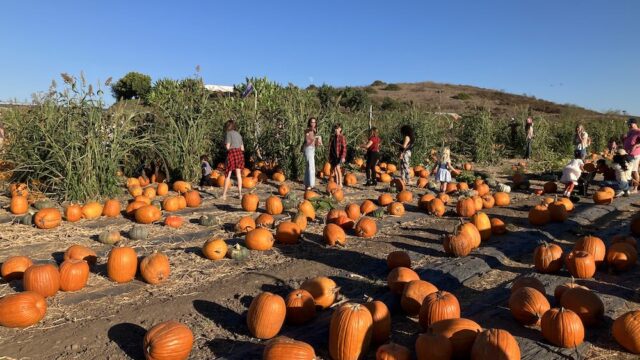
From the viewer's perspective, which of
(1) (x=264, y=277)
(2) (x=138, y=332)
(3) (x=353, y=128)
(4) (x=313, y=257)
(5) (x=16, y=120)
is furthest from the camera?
(3) (x=353, y=128)

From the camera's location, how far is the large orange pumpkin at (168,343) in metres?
3.22

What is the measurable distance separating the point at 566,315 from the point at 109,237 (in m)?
5.60

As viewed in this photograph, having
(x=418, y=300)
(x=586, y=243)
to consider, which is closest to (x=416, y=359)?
(x=418, y=300)

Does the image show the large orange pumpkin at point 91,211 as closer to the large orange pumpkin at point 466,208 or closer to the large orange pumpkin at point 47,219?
the large orange pumpkin at point 47,219

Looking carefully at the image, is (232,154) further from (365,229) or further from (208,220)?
(365,229)

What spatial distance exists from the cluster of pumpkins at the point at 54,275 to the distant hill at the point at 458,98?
1586 inches

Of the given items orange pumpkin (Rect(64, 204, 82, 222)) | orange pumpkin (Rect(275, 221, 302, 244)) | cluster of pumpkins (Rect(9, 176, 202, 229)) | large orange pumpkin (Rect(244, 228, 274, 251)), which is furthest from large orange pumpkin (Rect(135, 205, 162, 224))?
orange pumpkin (Rect(275, 221, 302, 244))

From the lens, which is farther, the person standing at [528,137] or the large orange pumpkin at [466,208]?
the person standing at [528,137]

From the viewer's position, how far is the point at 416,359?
338 cm

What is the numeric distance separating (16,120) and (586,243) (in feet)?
34.7

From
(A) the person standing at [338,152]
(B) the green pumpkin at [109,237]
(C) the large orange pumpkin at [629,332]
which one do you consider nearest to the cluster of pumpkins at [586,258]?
(C) the large orange pumpkin at [629,332]

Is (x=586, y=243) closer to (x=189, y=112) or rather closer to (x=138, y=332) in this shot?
(x=138, y=332)

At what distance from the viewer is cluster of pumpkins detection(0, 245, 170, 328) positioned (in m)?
3.80

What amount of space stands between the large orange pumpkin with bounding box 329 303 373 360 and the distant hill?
41428 mm
